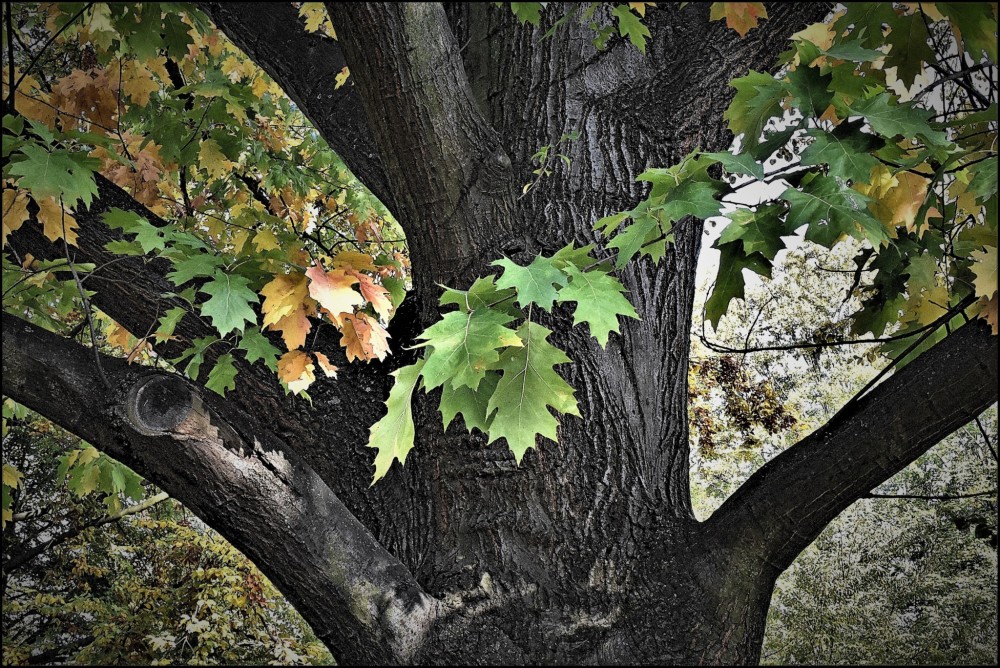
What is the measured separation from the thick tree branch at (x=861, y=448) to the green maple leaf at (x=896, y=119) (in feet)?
0.97

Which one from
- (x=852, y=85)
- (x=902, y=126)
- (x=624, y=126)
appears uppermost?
(x=624, y=126)

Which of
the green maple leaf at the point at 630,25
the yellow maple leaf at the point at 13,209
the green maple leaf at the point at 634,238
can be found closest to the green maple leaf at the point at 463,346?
the green maple leaf at the point at 634,238

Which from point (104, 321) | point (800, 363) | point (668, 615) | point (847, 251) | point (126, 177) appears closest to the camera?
point (668, 615)

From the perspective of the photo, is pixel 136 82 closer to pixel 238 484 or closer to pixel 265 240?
pixel 265 240

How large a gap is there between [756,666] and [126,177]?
8.31 ft

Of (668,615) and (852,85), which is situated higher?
(852,85)

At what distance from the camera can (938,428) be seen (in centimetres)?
125

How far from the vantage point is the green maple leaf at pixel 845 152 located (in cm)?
116

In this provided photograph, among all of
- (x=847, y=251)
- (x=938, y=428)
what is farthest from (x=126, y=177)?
(x=847, y=251)

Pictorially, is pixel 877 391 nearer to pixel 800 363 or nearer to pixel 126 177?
pixel 126 177

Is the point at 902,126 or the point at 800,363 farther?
the point at 800,363

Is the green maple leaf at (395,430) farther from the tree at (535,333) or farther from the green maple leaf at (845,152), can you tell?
the green maple leaf at (845,152)

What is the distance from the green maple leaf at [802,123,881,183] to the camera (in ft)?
3.82

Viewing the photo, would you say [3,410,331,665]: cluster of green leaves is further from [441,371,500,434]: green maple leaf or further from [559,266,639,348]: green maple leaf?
[559,266,639,348]: green maple leaf
